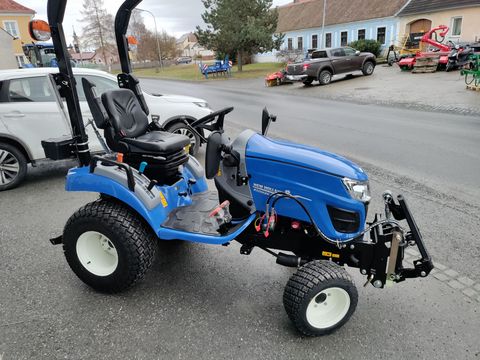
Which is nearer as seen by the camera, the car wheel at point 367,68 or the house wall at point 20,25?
the car wheel at point 367,68

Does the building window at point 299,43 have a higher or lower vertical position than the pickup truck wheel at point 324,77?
higher

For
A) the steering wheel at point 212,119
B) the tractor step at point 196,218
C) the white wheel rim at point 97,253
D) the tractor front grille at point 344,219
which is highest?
the steering wheel at point 212,119

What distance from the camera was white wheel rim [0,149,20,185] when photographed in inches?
217

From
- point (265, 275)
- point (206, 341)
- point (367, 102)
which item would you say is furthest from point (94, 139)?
point (367, 102)

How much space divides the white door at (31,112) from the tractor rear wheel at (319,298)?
4443 millimetres

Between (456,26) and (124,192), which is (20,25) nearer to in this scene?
(456,26)

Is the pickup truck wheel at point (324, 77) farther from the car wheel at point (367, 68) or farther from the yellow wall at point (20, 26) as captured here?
the yellow wall at point (20, 26)

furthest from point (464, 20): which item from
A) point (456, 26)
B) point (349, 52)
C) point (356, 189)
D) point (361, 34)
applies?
point (356, 189)

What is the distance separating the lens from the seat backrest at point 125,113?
3.32 metres

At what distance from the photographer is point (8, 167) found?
5.58m

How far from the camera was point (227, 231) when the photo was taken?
2770 mm

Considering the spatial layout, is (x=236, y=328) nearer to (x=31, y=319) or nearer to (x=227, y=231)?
(x=227, y=231)

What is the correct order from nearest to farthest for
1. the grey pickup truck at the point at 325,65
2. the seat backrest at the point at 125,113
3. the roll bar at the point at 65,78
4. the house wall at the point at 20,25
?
1. the roll bar at the point at 65,78
2. the seat backrest at the point at 125,113
3. the grey pickup truck at the point at 325,65
4. the house wall at the point at 20,25

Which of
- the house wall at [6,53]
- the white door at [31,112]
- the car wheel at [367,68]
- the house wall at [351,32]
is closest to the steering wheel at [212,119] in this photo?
the white door at [31,112]
